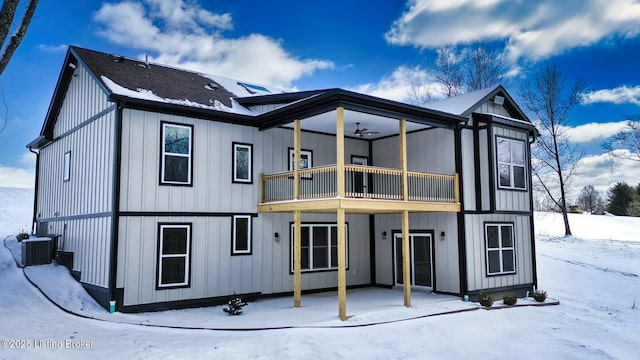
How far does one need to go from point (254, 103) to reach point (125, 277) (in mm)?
6347

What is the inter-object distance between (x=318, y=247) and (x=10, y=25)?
1064cm

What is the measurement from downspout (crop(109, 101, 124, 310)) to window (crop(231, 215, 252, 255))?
3258 mm

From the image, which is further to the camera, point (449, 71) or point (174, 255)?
point (449, 71)

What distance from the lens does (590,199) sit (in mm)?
61531

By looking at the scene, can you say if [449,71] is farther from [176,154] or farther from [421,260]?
[176,154]

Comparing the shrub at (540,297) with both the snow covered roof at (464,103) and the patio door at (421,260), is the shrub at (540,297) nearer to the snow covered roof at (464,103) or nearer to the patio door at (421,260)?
the patio door at (421,260)

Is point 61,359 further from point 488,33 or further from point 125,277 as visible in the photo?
point 488,33

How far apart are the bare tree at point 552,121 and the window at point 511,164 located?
41.7 feet

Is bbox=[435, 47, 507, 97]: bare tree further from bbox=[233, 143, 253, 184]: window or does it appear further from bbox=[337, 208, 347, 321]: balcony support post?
bbox=[337, 208, 347, 321]: balcony support post

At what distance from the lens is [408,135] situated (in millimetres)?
16156

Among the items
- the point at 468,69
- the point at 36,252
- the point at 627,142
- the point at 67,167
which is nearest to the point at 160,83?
the point at 67,167

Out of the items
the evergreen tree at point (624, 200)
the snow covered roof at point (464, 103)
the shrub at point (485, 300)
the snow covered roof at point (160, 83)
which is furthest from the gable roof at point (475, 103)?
the evergreen tree at point (624, 200)

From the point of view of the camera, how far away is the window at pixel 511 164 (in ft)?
50.3

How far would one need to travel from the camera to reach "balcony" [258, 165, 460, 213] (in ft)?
40.5
